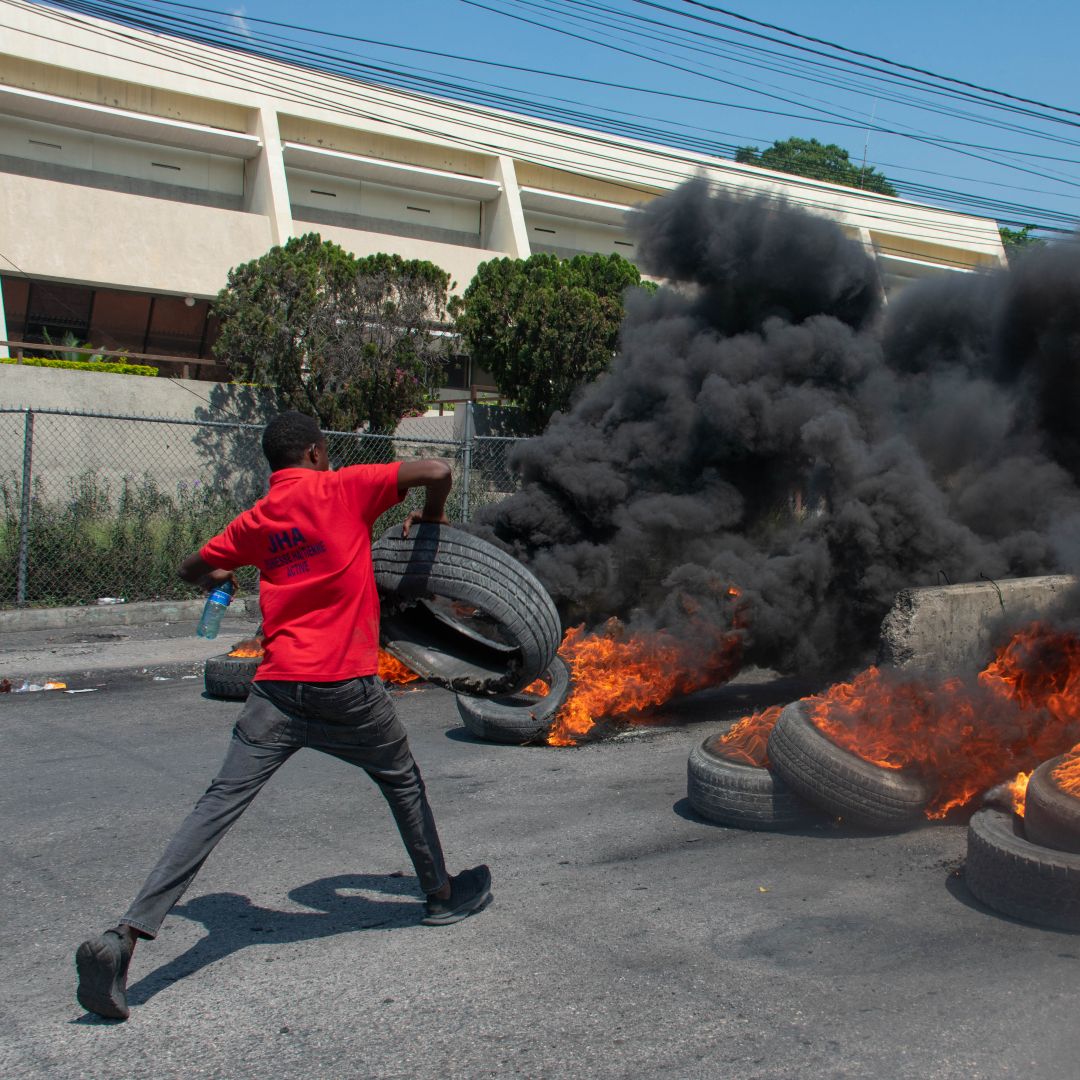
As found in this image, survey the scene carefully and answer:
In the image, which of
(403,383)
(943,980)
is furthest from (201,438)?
(943,980)

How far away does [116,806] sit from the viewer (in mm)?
5977

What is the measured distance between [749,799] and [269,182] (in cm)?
2453

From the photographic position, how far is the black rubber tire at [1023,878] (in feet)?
13.3

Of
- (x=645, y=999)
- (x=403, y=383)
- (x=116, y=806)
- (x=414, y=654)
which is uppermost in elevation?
(x=403, y=383)

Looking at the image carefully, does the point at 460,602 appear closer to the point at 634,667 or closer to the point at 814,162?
the point at 634,667

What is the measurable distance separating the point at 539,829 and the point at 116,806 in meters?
2.32

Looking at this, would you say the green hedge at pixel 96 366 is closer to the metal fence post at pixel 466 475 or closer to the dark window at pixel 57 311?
the metal fence post at pixel 466 475

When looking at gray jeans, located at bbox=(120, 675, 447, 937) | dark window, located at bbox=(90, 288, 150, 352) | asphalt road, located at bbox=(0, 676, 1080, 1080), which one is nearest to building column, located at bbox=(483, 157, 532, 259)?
dark window, located at bbox=(90, 288, 150, 352)

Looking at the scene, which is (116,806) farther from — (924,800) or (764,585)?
(764,585)

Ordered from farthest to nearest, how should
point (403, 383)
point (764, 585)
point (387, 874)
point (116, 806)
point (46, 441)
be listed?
1. point (403, 383)
2. point (46, 441)
3. point (764, 585)
4. point (116, 806)
5. point (387, 874)

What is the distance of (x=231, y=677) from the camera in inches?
357

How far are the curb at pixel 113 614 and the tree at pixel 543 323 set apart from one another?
691 cm

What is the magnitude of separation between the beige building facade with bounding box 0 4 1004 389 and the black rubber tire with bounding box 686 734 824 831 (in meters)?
17.7

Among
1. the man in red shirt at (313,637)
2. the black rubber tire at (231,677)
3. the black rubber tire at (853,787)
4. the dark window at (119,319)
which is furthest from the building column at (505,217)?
the man in red shirt at (313,637)
